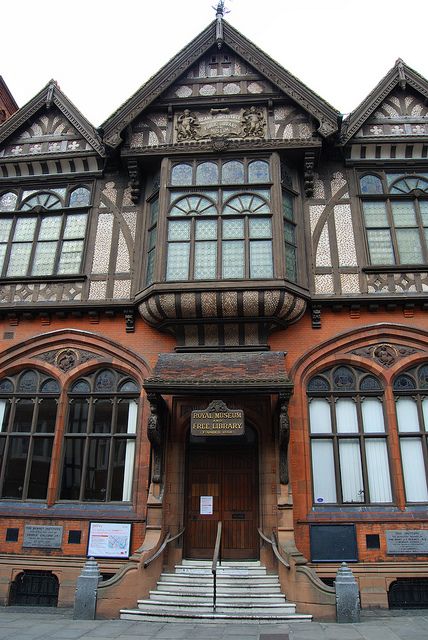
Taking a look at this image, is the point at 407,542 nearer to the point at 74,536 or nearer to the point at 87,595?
the point at 87,595

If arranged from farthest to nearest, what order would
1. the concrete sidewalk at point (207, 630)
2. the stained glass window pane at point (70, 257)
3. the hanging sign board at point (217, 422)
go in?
the stained glass window pane at point (70, 257)
the hanging sign board at point (217, 422)
the concrete sidewalk at point (207, 630)

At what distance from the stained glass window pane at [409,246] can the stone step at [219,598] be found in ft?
29.1

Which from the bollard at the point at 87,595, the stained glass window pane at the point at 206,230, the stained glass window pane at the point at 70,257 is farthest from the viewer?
the stained glass window pane at the point at 70,257

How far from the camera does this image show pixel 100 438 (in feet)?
41.3

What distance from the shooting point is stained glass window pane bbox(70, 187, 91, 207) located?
587 inches

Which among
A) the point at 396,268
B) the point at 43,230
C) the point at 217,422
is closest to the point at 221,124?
the point at 43,230

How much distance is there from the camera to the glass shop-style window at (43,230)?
1427cm

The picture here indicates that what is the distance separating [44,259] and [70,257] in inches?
30.9

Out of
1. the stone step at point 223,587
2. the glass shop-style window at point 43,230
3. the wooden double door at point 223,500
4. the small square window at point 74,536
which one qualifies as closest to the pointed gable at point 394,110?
the glass shop-style window at point 43,230

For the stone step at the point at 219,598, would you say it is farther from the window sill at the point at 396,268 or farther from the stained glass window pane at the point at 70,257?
the stained glass window pane at the point at 70,257

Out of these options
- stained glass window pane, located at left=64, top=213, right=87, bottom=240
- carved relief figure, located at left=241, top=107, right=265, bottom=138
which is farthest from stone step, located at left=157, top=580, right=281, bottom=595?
carved relief figure, located at left=241, top=107, right=265, bottom=138

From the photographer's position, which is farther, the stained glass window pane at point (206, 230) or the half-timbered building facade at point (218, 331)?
the stained glass window pane at point (206, 230)

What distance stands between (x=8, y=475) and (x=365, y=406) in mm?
9092

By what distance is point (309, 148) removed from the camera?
13.7 meters
